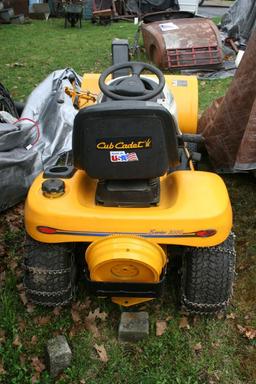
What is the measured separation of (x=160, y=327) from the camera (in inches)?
108

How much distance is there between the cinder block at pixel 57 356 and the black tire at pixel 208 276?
2.28ft

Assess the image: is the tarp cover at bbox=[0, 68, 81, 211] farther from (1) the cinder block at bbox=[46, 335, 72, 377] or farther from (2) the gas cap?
(1) the cinder block at bbox=[46, 335, 72, 377]

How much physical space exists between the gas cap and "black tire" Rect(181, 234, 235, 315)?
757 mm

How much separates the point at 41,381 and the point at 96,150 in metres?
1.24

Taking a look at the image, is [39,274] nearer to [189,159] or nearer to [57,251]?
[57,251]

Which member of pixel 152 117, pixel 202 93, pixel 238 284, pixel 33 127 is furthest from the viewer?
pixel 202 93

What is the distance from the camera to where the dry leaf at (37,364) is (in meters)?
2.49

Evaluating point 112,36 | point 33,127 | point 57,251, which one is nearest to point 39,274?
point 57,251

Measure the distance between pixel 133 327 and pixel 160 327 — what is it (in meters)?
0.19

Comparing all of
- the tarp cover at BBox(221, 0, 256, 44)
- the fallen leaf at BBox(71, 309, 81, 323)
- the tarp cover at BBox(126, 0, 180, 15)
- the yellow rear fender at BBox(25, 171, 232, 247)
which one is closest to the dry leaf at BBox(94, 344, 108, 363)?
the fallen leaf at BBox(71, 309, 81, 323)

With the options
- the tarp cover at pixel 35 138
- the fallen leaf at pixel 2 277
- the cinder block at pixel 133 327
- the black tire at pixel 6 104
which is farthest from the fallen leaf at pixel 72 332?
the black tire at pixel 6 104

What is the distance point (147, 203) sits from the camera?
2.48 m

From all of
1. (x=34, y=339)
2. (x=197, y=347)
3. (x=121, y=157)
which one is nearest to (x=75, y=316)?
(x=34, y=339)

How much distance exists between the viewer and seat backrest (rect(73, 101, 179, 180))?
2129mm
